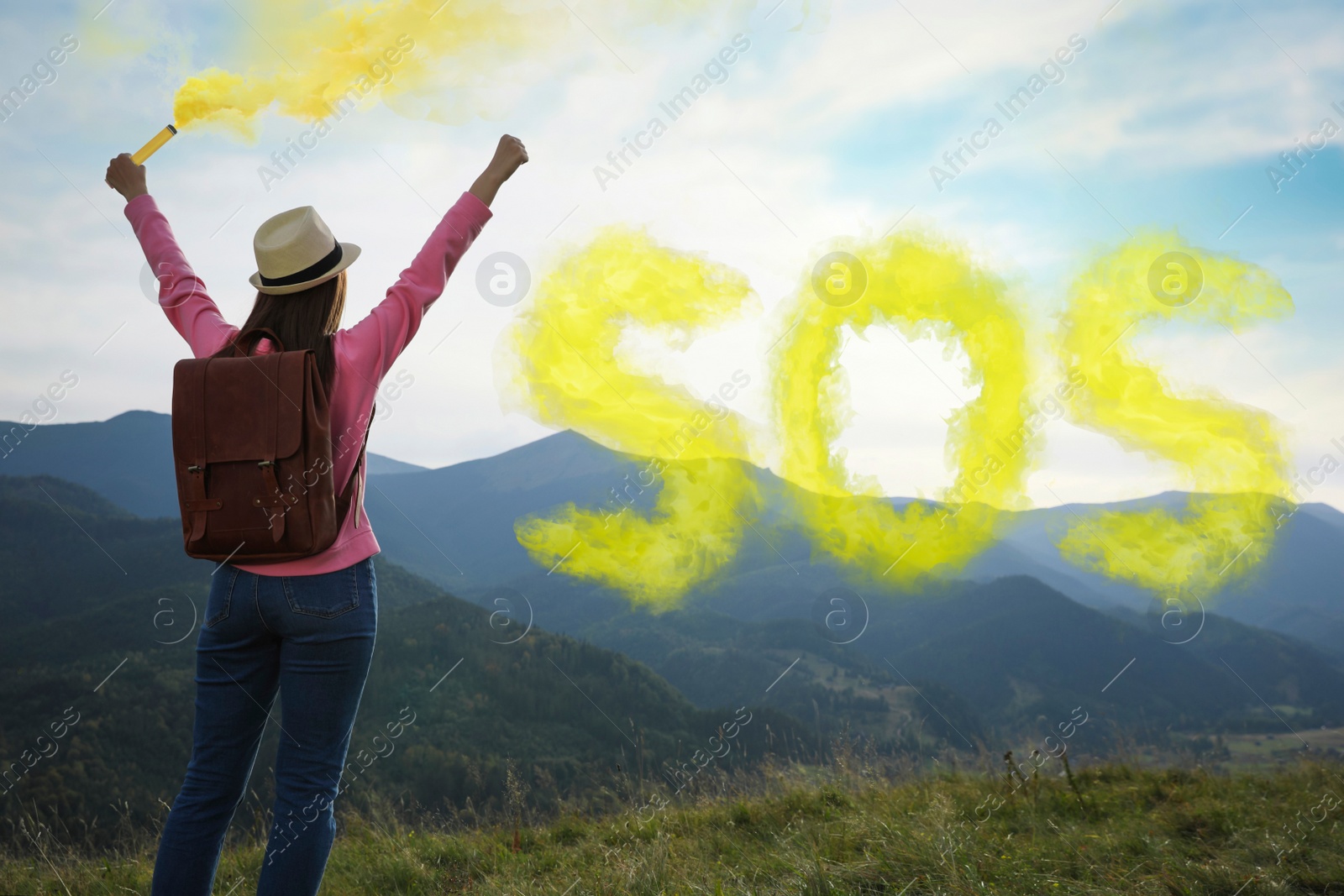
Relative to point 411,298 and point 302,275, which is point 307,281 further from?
point 411,298

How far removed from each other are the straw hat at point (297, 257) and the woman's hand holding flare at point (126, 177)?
0.77 m

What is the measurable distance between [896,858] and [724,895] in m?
0.95

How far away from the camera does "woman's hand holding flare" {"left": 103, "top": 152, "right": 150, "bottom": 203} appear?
270cm

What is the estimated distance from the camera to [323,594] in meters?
2.00

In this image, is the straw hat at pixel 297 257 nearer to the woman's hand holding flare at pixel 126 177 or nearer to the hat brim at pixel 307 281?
the hat brim at pixel 307 281

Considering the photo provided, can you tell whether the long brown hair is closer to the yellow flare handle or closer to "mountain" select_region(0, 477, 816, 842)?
the yellow flare handle

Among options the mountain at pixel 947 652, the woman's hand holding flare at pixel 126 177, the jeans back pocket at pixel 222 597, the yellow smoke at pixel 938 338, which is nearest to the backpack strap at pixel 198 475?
the jeans back pocket at pixel 222 597

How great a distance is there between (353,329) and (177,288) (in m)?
0.73

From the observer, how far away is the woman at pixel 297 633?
1985mm

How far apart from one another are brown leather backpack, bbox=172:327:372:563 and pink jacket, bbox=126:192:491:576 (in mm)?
96

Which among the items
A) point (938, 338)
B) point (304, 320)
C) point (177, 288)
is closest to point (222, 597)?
point (304, 320)

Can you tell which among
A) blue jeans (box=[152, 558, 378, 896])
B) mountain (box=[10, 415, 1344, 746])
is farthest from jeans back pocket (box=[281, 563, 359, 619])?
mountain (box=[10, 415, 1344, 746])

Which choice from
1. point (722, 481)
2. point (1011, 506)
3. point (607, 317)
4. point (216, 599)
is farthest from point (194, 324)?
point (722, 481)

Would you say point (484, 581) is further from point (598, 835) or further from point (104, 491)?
point (598, 835)
